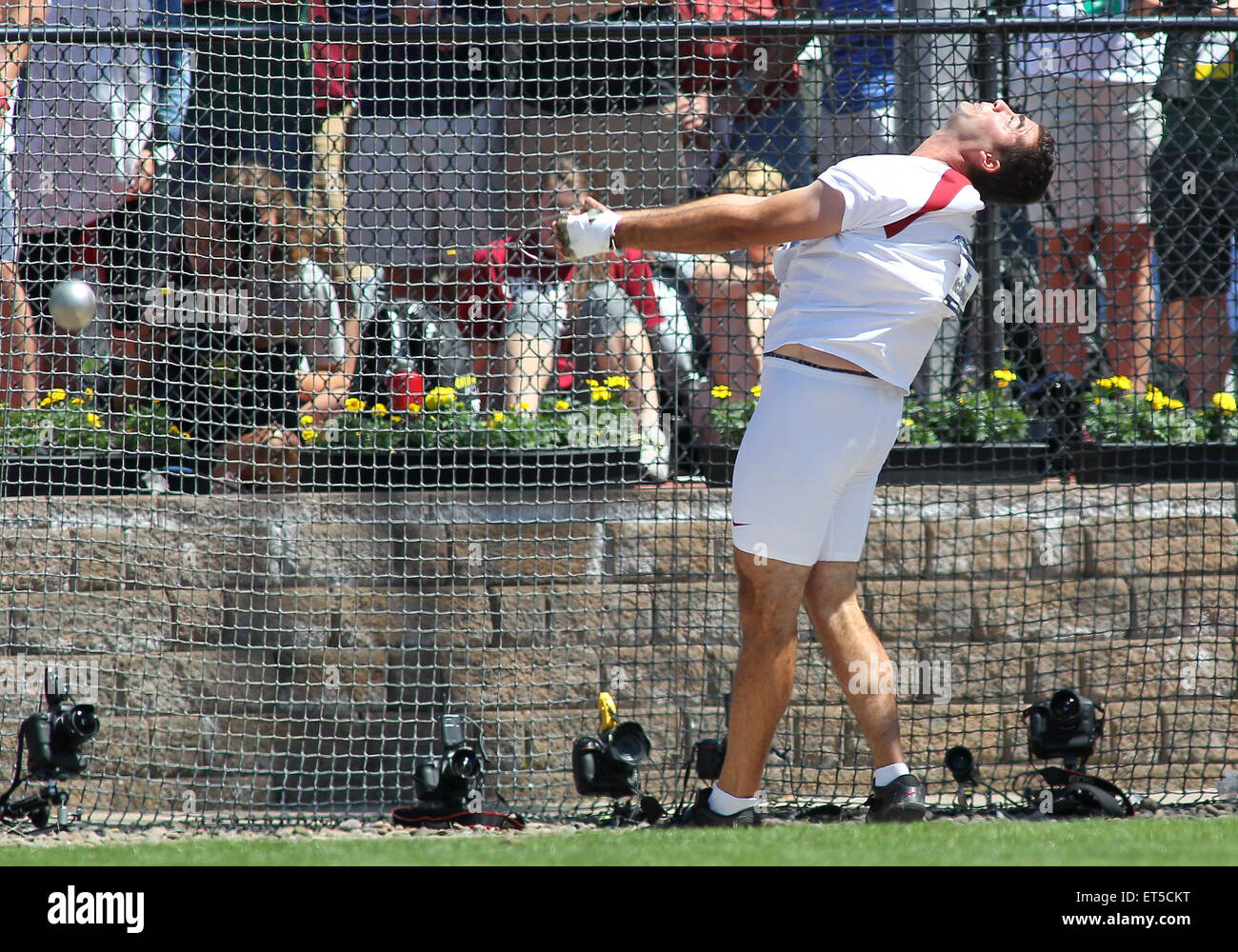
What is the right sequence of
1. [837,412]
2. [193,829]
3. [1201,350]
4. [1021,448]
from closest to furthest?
[837,412], [193,829], [1021,448], [1201,350]

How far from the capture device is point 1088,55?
5453 mm

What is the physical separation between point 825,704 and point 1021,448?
1.37 meters

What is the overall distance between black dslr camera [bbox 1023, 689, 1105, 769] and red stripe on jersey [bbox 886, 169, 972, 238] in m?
1.89

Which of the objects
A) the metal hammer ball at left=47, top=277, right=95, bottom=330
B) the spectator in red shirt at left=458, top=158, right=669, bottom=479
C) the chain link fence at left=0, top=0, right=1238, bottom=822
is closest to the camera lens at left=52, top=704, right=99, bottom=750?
the chain link fence at left=0, top=0, right=1238, bottom=822

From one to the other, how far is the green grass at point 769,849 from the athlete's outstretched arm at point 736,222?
1540 millimetres

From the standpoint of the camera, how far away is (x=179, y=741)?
5.18 meters

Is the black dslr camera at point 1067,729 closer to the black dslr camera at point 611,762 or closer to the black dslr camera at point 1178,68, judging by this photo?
the black dslr camera at point 611,762

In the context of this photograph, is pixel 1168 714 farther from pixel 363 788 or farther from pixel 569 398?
pixel 363 788

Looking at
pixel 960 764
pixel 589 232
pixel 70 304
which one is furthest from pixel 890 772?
pixel 70 304

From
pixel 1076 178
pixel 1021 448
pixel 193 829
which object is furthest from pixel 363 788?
pixel 1076 178

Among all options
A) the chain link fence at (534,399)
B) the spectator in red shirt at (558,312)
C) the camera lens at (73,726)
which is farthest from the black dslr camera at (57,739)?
the spectator in red shirt at (558,312)

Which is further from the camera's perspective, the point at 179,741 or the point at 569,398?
the point at 569,398

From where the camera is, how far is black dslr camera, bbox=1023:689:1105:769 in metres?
4.61

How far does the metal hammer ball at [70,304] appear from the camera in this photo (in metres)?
5.23
